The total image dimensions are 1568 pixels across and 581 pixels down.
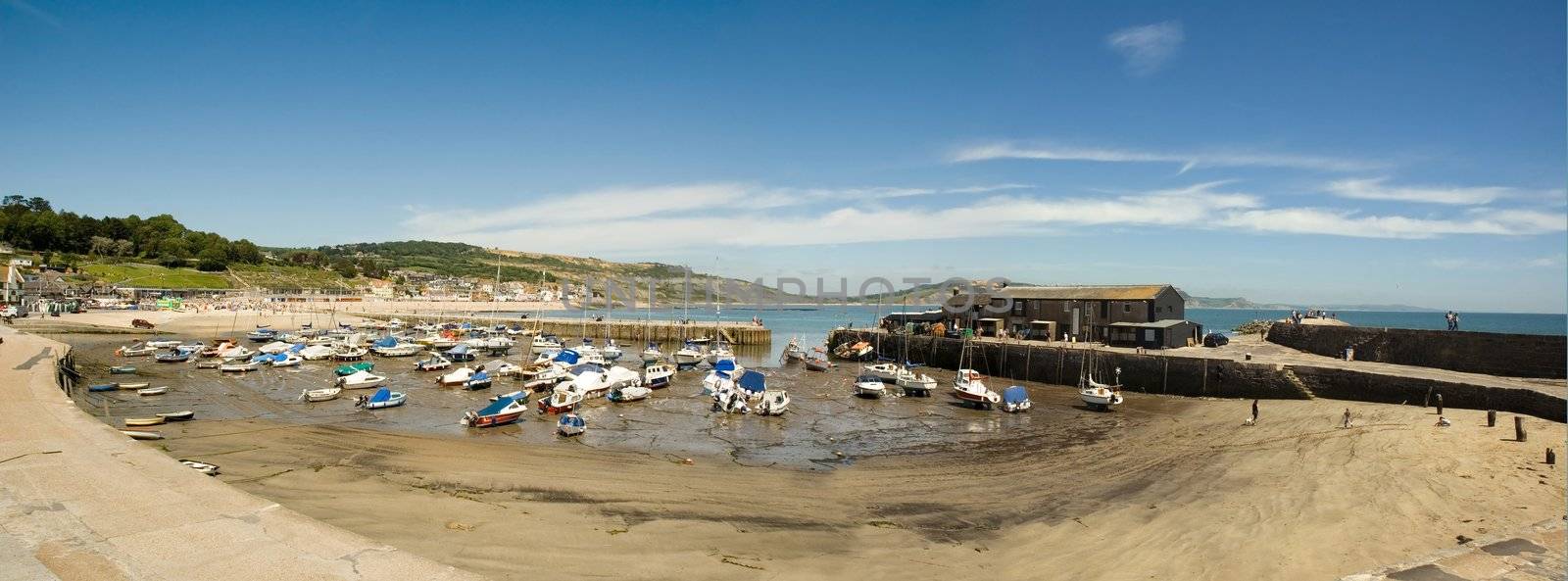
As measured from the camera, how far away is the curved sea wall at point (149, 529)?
29.2 ft

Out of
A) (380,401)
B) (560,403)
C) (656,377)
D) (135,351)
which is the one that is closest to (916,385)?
(656,377)

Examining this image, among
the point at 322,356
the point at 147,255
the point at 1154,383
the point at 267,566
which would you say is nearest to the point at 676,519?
the point at 267,566

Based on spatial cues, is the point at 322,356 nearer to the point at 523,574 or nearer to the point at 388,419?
the point at 388,419

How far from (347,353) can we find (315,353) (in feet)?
6.41

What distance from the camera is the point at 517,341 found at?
7481 cm

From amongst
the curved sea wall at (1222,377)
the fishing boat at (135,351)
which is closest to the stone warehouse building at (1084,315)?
the curved sea wall at (1222,377)

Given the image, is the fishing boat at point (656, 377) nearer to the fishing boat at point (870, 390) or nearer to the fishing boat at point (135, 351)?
the fishing boat at point (870, 390)

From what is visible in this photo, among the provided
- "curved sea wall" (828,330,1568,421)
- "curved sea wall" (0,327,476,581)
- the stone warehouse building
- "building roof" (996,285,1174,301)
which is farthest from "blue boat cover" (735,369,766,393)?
"building roof" (996,285,1174,301)

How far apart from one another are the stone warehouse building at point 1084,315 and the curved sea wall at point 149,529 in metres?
44.6

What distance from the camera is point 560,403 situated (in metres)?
32.2

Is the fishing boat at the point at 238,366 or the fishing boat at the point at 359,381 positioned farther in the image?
the fishing boat at the point at 238,366

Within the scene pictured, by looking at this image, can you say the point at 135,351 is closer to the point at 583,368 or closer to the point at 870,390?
the point at 583,368

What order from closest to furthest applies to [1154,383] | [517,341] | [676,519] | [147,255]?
[676,519] < [1154,383] < [517,341] < [147,255]

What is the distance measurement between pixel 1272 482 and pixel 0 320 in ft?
332
